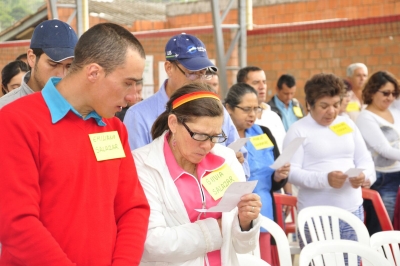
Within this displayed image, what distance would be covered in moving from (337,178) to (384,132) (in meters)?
1.25

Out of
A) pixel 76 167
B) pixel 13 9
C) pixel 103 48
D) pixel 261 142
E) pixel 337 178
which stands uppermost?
pixel 13 9

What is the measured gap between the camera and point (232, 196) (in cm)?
210

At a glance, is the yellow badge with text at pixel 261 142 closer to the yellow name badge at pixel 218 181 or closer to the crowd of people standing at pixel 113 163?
the crowd of people standing at pixel 113 163

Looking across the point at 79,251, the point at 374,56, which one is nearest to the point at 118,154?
the point at 79,251

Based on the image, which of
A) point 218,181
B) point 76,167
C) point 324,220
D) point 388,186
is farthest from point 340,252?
point 388,186

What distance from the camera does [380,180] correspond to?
492 cm

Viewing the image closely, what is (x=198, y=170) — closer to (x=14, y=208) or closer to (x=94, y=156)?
(x=94, y=156)

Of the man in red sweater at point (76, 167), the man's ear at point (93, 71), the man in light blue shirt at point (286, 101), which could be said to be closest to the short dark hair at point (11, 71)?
the man in red sweater at point (76, 167)

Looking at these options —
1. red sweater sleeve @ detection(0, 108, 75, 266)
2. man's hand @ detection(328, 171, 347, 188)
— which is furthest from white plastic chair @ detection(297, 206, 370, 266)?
red sweater sleeve @ detection(0, 108, 75, 266)

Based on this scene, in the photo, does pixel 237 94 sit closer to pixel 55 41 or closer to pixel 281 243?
pixel 281 243

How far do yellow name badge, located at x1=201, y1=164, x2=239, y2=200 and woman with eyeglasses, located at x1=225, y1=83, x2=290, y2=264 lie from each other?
1.62 metres

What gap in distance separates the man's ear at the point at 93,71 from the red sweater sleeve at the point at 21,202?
0.26 m

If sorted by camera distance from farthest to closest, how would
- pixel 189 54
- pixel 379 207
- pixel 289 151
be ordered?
1. pixel 379 207
2. pixel 289 151
3. pixel 189 54

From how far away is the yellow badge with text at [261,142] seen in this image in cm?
399
